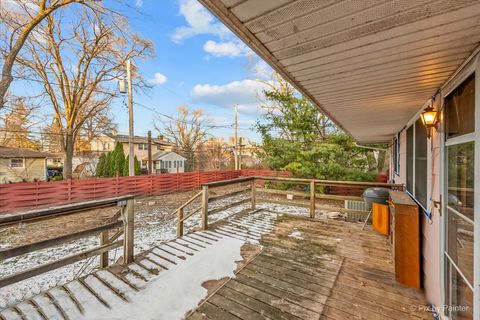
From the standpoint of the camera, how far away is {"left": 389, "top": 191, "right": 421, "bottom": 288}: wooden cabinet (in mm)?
2443

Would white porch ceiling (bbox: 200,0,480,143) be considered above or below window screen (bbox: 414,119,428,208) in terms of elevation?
above

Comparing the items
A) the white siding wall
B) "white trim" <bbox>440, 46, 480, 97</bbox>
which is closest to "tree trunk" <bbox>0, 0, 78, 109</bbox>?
"white trim" <bbox>440, 46, 480, 97</bbox>

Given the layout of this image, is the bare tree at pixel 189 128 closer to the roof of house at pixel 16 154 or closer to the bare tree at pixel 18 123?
the roof of house at pixel 16 154

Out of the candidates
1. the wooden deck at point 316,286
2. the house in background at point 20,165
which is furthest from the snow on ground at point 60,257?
the house in background at point 20,165

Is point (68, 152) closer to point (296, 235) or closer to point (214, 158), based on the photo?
point (214, 158)

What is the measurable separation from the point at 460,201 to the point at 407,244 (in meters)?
1.08

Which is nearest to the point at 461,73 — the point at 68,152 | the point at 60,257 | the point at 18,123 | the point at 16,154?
the point at 60,257

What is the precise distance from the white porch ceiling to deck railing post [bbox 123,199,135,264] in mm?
2506

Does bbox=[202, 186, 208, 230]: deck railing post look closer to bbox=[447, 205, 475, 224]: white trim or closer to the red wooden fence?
bbox=[447, 205, 475, 224]: white trim

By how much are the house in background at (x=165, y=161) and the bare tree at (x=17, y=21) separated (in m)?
17.1

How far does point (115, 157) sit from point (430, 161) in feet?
62.3

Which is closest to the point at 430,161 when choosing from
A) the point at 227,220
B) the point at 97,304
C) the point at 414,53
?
the point at 414,53

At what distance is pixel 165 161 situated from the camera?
26.3m

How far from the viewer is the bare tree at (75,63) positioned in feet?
39.4
